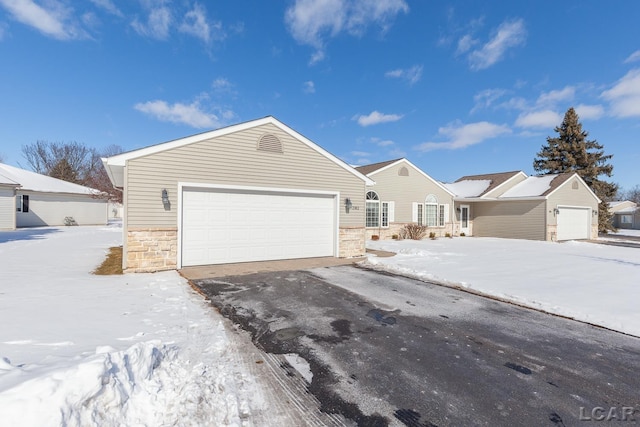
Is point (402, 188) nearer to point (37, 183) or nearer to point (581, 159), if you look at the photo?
point (581, 159)

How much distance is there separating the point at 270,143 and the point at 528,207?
715 inches

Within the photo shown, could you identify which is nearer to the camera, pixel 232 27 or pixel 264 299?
pixel 264 299

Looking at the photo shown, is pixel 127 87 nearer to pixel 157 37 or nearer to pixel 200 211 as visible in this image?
pixel 157 37

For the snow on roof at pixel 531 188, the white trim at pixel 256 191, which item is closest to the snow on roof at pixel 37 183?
the white trim at pixel 256 191

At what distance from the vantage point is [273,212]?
9672mm

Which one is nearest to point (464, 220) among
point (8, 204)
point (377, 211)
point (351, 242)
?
point (377, 211)

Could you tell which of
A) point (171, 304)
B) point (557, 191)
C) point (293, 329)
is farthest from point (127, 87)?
point (557, 191)

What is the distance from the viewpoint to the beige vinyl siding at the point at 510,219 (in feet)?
60.1

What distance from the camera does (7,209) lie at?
1923 cm

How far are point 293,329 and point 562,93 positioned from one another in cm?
2456

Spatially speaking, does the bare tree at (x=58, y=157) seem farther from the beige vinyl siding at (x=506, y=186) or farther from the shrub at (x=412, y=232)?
the beige vinyl siding at (x=506, y=186)

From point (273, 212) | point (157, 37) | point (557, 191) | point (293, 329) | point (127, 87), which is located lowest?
point (293, 329)

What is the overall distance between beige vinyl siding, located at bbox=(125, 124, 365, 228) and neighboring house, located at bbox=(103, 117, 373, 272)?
0.02 m

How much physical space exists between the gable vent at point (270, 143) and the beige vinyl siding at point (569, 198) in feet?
58.8
